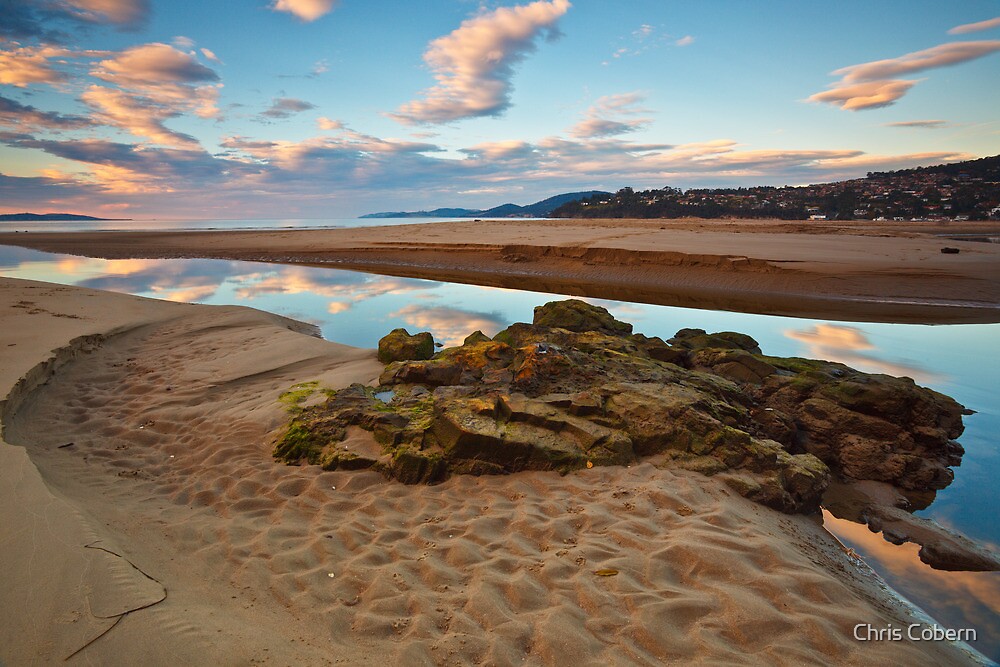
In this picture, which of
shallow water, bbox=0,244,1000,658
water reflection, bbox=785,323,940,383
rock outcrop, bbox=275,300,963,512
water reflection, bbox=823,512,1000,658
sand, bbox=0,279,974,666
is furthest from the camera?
water reflection, bbox=785,323,940,383

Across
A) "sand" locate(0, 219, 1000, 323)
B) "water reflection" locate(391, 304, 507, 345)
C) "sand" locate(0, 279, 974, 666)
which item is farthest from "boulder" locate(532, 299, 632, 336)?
"sand" locate(0, 219, 1000, 323)

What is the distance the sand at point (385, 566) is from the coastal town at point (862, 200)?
64973mm

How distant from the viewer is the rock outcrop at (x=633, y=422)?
4719 mm

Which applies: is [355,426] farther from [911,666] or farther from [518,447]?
[911,666]

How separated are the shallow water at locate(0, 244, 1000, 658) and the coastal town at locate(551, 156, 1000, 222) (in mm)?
53478

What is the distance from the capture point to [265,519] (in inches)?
154

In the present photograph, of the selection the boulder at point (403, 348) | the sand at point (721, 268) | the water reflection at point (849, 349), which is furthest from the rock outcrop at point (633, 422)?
the sand at point (721, 268)

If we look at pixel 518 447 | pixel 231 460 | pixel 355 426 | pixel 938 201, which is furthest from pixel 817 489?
pixel 938 201

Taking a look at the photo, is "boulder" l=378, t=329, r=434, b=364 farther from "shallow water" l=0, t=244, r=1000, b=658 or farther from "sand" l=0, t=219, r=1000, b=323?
"sand" l=0, t=219, r=1000, b=323

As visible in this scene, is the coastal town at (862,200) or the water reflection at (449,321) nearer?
the water reflection at (449,321)

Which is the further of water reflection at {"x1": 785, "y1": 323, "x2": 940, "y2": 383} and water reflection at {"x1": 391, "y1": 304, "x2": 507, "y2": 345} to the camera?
water reflection at {"x1": 391, "y1": 304, "x2": 507, "y2": 345}

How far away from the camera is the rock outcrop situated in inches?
186

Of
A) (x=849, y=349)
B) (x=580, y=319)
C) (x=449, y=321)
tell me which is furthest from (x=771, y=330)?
(x=449, y=321)

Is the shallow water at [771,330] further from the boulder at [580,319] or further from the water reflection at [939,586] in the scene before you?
the boulder at [580,319]
